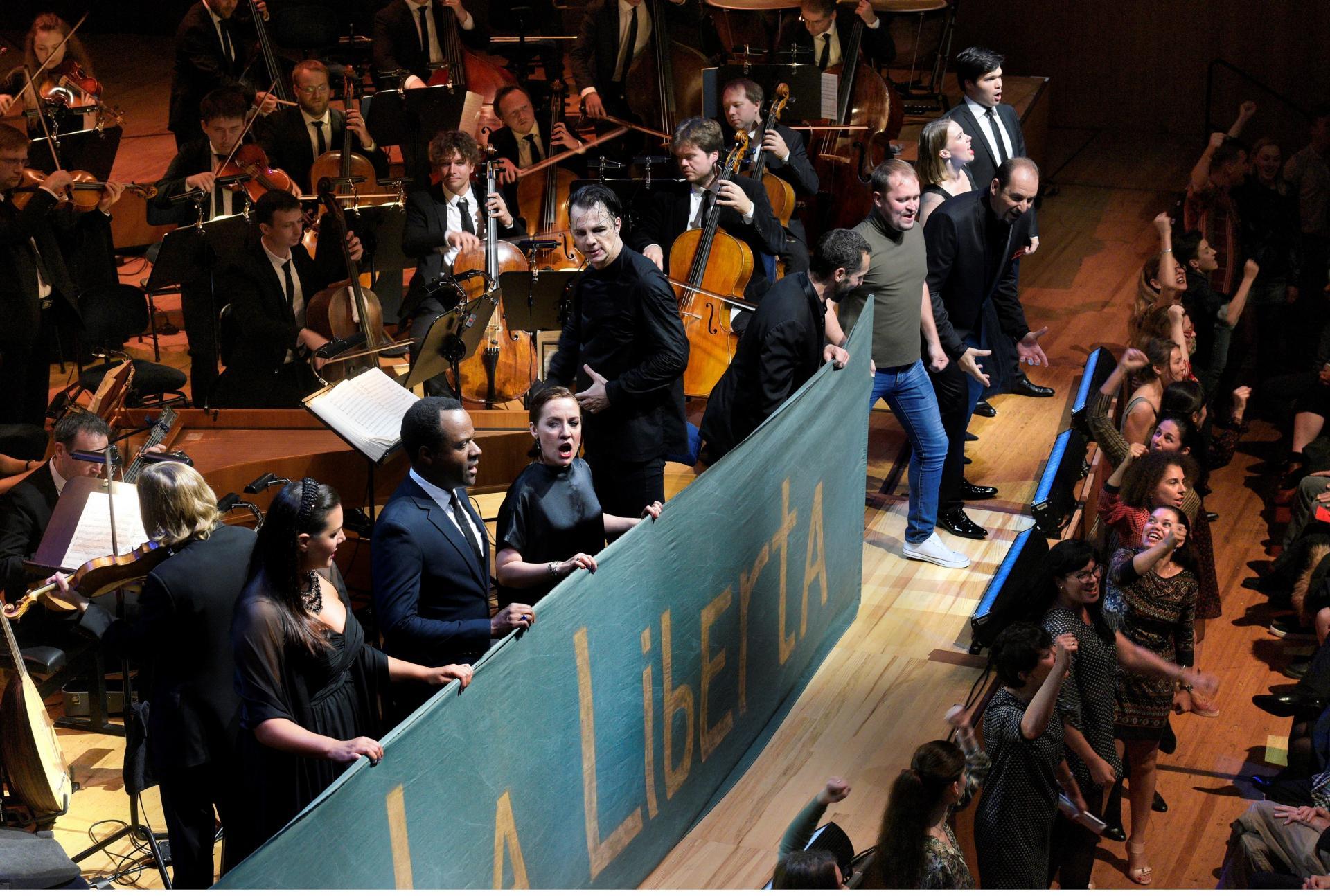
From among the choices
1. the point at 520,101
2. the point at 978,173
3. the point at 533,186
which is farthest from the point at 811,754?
the point at 520,101

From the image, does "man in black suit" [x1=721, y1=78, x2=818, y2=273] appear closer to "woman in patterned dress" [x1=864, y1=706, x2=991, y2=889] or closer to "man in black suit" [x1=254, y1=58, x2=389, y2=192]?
"man in black suit" [x1=254, y1=58, x2=389, y2=192]

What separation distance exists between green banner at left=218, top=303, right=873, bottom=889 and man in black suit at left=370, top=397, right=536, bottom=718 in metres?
0.26

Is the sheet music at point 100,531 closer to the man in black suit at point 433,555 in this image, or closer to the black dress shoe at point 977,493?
the man in black suit at point 433,555

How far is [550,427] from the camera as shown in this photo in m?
3.47

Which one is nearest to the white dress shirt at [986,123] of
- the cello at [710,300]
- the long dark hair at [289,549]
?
the cello at [710,300]

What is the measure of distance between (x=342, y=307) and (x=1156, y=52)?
23.8 ft

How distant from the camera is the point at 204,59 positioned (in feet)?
25.6

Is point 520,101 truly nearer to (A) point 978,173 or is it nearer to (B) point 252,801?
(A) point 978,173

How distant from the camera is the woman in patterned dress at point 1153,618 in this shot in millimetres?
4809

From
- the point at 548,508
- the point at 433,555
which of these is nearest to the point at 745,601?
the point at 548,508

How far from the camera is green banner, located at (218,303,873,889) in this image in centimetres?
262

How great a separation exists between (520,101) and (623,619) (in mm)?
4271

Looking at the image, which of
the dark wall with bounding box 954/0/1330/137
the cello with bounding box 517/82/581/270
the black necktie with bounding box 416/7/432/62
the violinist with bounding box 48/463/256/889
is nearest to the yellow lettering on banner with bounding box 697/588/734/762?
the violinist with bounding box 48/463/256/889

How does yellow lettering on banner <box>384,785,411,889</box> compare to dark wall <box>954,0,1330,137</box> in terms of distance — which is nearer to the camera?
yellow lettering on banner <box>384,785,411,889</box>
